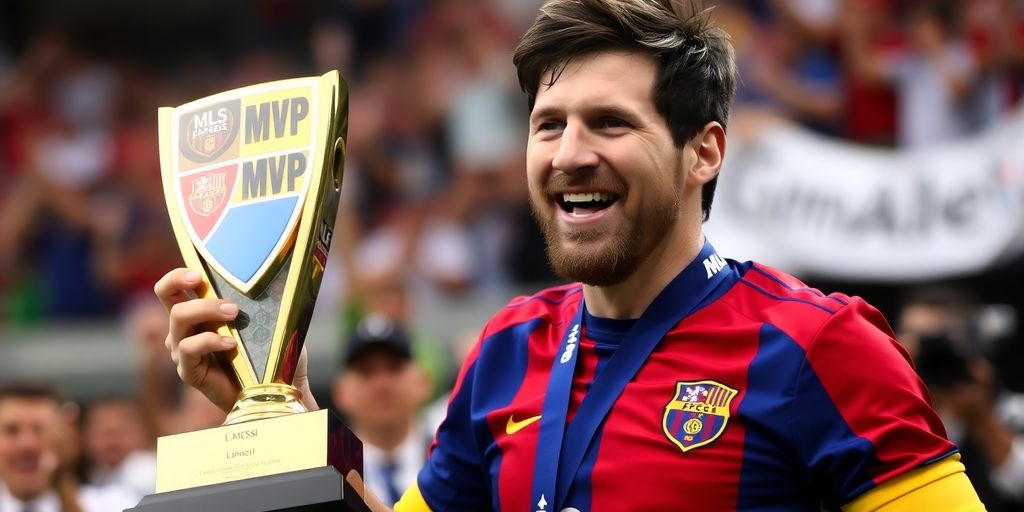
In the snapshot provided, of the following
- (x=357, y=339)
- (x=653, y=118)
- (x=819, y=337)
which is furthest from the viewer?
(x=357, y=339)

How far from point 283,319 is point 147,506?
0.41 metres

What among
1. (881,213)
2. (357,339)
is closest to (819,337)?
(357,339)

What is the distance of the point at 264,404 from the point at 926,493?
42.4 inches

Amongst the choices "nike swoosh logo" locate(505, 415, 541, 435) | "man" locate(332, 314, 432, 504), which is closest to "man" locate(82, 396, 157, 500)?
"man" locate(332, 314, 432, 504)

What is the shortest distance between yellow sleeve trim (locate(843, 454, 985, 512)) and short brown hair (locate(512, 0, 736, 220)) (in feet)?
2.21

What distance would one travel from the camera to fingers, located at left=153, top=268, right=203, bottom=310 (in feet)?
8.41

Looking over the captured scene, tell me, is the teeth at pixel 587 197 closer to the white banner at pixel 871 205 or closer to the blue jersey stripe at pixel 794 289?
the blue jersey stripe at pixel 794 289

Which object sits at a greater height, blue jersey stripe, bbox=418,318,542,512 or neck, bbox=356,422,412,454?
blue jersey stripe, bbox=418,318,542,512

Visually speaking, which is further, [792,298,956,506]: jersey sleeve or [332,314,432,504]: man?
[332,314,432,504]: man

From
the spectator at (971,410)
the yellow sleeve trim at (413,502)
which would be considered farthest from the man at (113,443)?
the yellow sleeve trim at (413,502)

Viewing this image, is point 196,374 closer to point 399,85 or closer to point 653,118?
point 653,118

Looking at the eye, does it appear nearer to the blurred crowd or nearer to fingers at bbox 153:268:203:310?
fingers at bbox 153:268:203:310

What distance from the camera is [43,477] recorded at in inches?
214

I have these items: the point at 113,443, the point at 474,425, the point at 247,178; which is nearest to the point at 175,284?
the point at 247,178
